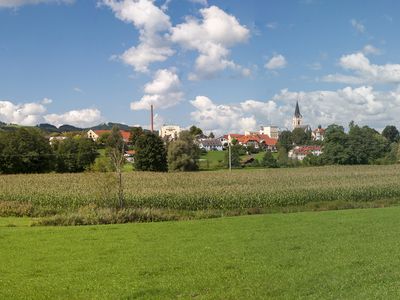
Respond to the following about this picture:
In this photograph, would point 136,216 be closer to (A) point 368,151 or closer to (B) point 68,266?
(B) point 68,266

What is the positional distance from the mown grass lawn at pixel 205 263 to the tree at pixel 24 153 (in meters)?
70.5

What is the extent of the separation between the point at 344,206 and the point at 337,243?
977 inches

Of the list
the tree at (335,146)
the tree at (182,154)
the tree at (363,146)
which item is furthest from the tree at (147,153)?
the tree at (363,146)

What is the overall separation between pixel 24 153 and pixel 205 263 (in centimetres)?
8422

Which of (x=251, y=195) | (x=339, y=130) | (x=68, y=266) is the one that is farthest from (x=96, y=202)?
(x=339, y=130)

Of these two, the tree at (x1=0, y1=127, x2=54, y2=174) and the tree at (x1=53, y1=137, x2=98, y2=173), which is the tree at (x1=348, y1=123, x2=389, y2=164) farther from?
the tree at (x1=0, y1=127, x2=54, y2=174)

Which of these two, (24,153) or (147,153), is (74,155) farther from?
(147,153)

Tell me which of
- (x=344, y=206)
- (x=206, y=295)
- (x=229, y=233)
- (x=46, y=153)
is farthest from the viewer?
(x=46, y=153)

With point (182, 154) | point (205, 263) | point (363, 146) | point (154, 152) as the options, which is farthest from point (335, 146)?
point (205, 263)

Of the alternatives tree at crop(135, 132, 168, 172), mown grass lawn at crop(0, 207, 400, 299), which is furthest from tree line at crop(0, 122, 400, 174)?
mown grass lawn at crop(0, 207, 400, 299)

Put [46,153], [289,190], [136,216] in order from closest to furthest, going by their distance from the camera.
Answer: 1. [136,216]
2. [289,190]
3. [46,153]

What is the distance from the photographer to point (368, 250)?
674 inches

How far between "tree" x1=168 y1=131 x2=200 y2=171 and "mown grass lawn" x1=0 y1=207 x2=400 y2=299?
81.1m

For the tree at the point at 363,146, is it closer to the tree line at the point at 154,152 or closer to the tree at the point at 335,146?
the tree line at the point at 154,152
